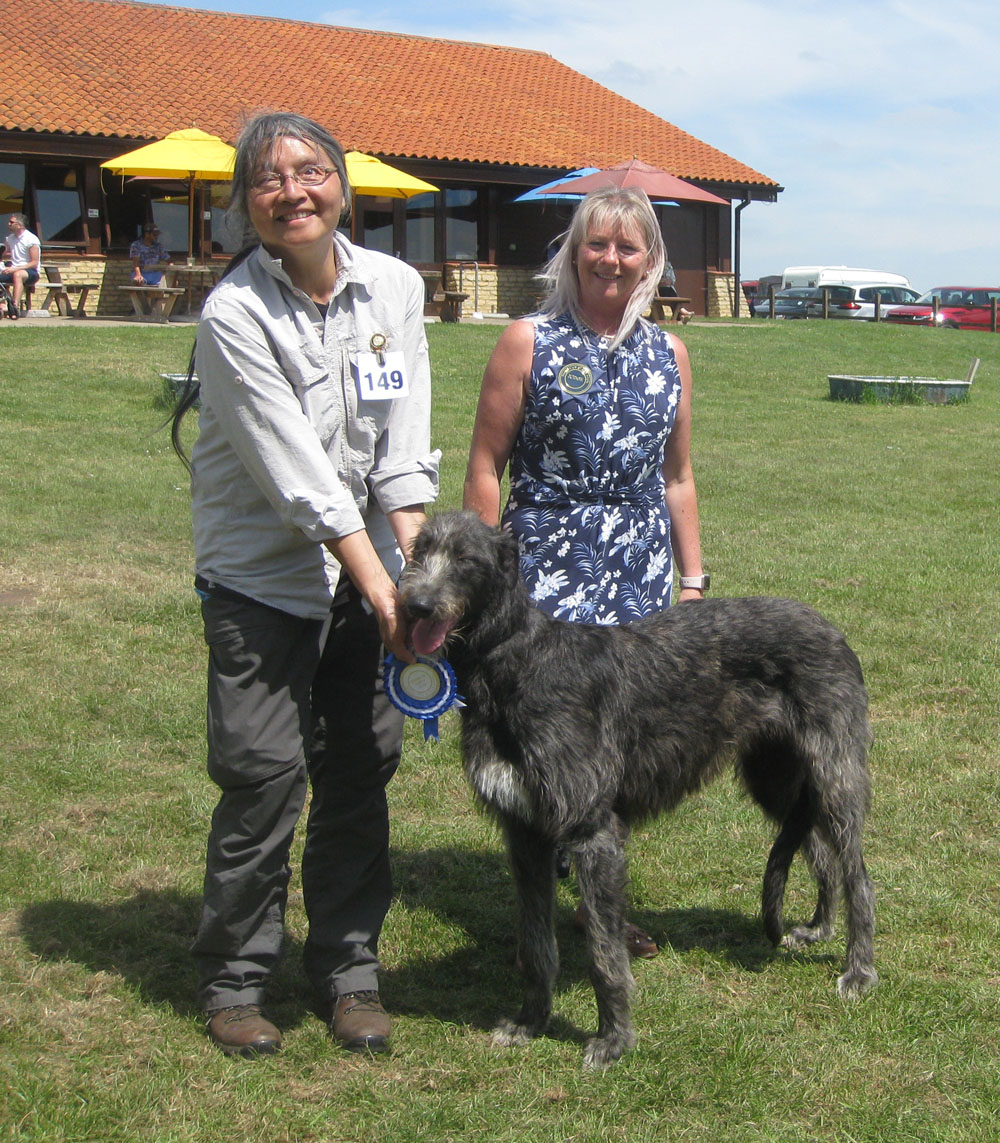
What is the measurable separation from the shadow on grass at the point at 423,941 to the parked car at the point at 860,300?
34.3 m

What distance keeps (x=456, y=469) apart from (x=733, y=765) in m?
7.98

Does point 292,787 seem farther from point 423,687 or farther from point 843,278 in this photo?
point 843,278

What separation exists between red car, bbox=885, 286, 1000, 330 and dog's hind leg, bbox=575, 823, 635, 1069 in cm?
3466

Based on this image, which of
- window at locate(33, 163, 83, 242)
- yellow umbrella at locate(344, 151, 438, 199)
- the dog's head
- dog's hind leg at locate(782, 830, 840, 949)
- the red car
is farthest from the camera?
the red car

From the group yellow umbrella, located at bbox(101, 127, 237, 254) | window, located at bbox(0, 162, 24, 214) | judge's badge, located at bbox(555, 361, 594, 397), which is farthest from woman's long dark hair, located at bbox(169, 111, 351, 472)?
window, located at bbox(0, 162, 24, 214)

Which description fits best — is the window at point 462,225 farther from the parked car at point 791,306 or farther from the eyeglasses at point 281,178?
the eyeglasses at point 281,178

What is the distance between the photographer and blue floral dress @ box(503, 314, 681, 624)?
3955 mm

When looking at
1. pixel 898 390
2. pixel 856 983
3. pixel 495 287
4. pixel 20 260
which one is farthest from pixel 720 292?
pixel 856 983

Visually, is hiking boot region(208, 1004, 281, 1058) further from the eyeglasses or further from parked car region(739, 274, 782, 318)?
parked car region(739, 274, 782, 318)

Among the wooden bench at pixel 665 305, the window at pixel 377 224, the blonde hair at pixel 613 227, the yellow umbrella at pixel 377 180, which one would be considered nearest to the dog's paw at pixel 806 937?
the blonde hair at pixel 613 227

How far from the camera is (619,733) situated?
3.67m

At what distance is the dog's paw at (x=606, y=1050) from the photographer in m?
3.54

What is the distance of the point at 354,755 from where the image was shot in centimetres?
374

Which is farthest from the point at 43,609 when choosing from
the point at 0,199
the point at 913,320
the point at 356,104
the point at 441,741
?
the point at 913,320
